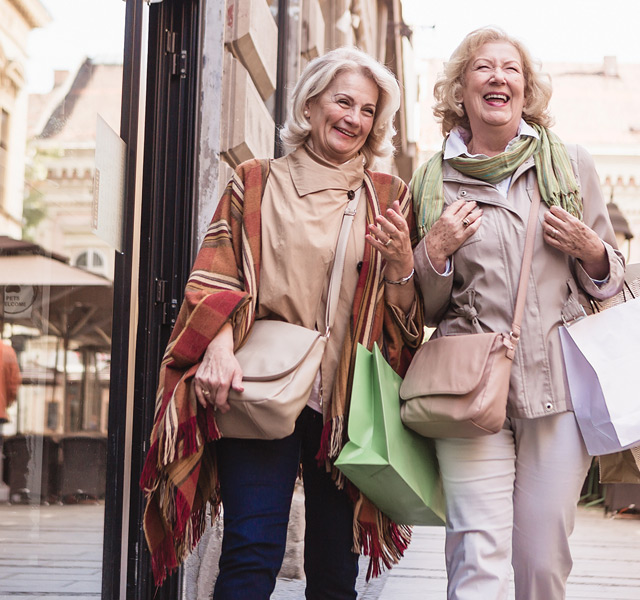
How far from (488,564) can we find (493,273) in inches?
31.5

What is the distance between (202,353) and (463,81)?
47.4 inches

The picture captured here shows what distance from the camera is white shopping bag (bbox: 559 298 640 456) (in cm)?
269

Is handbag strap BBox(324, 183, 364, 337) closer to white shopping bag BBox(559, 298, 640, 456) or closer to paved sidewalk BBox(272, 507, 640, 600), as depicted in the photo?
white shopping bag BBox(559, 298, 640, 456)

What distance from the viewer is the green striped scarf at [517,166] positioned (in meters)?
2.87

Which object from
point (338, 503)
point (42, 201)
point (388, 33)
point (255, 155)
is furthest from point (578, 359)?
point (388, 33)

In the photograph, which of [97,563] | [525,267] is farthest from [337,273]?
[97,563]

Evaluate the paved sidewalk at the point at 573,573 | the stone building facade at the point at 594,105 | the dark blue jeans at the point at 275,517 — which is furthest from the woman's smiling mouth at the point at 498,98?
the stone building facade at the point at 594,105

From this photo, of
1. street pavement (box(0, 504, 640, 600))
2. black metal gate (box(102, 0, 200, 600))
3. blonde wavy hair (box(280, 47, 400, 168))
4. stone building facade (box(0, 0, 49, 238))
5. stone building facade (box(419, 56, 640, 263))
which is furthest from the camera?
stone building facade (box(419, 56, 640, 263))

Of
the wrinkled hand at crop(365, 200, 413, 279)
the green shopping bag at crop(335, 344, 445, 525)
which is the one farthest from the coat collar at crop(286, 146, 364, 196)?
the green shopping bag at crop(335, 344, 445, 525)

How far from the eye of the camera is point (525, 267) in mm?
2783

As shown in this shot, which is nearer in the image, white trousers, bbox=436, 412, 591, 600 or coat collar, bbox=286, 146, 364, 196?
white trousers, bbox=436, 412, 591, 600

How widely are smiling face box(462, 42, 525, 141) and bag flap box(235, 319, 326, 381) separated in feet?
2.75

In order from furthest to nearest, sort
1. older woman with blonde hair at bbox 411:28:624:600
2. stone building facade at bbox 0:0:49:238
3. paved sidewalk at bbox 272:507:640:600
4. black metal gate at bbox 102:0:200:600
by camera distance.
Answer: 1. paved sidewalk at bbox 272:507:640:600
2. black metal gate at bbox 102:0:200:600
3. older woman with blonde hair at bbox 411:28:624:600
4. stone building facade at bbox 0:0:49:238

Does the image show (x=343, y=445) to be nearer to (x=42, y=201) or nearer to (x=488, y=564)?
(x=488, y=564)
